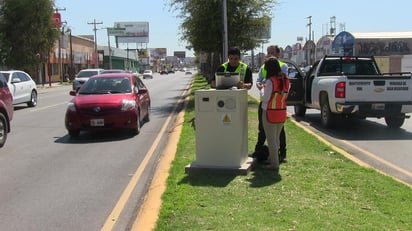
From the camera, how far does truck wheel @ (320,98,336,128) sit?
12977 mm

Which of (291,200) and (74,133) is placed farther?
(74,133)

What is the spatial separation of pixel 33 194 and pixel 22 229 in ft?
4.91

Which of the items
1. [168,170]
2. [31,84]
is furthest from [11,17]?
[168,170]

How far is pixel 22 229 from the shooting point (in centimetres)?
550

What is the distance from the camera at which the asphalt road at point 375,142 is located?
847 centimetres

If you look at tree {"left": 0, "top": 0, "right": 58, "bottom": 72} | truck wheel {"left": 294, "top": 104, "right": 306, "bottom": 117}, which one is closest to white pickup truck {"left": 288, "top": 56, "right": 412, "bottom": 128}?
truck wheel {"left": 294, "top": 104, "right": 306, "bottom": 117}

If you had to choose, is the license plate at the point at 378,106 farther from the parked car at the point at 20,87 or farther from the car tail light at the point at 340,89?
the parked car at the point at 20,87

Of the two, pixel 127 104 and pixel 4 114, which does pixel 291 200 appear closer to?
pixel 127 104

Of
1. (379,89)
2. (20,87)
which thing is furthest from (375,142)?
(20,87)

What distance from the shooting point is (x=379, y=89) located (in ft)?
40.4

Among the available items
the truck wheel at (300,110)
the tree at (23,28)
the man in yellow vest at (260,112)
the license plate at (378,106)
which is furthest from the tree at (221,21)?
the tree at (23,28)

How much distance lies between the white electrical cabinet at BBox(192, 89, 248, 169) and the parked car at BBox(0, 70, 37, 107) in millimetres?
14844

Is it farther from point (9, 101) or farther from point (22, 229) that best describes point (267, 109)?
point (9, 101)

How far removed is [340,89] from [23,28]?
41412mm
